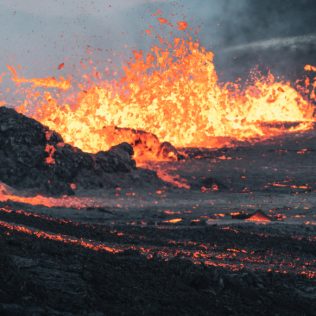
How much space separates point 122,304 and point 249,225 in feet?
44.6

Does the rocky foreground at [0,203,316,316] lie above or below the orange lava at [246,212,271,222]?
below

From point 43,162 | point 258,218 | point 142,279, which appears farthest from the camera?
point 43,162

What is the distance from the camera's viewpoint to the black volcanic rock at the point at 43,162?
3070 cm

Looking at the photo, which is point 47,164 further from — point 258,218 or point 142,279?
point 142,279

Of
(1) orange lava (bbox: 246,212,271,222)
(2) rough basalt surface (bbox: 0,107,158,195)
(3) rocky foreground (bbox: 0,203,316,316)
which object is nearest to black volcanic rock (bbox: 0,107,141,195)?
(2) rough basalt surface (bbox: 0,107,158,195)

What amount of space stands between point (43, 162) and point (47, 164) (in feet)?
0.58

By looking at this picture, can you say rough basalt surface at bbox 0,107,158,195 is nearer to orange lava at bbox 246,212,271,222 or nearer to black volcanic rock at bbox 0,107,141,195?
black volcanic rock at bbox 0,107,141,195

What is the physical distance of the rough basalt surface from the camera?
1211 inches

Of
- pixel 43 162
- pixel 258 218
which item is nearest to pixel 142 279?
pixel 258 218

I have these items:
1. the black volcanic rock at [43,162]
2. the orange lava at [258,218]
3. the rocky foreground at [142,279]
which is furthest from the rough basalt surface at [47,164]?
the rocky foreground at [142,279]

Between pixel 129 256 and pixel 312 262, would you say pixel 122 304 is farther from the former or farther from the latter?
pixel 312 262

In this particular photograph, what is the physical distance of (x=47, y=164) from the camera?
1250 inches

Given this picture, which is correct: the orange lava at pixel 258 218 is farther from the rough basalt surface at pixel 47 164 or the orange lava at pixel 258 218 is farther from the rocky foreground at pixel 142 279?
the rough basalt surface at pixel 47 164

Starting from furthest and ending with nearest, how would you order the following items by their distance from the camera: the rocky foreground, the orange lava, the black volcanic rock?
1. the black volcanic rock
2. the orange lava
3. the rocky foreground
